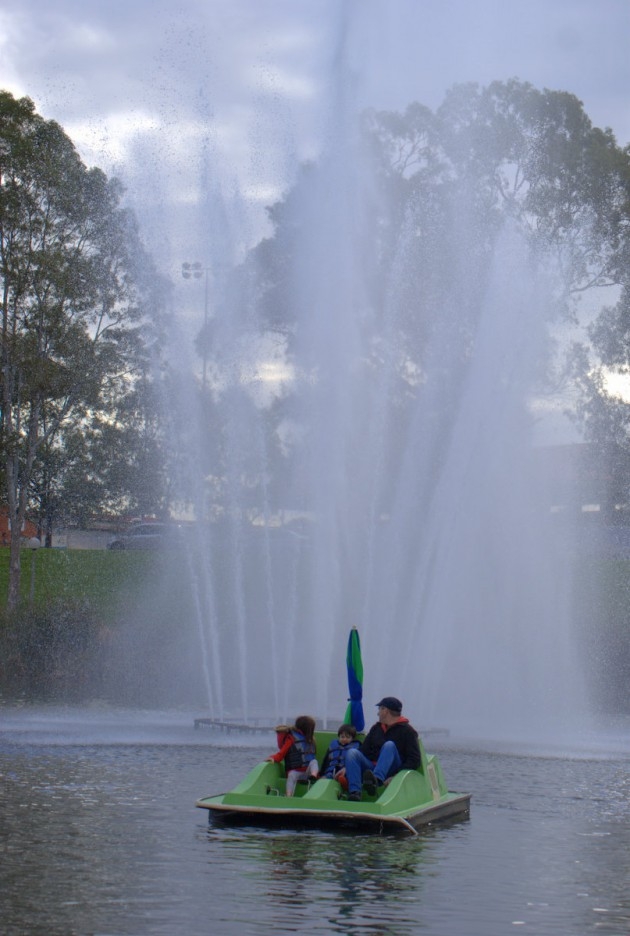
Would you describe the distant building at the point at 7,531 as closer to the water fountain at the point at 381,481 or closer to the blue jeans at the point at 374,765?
the water fountain at the point at 381,481

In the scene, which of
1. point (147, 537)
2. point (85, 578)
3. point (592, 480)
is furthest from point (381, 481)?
point (147, 537)

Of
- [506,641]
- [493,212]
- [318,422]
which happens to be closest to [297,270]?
[318,422]

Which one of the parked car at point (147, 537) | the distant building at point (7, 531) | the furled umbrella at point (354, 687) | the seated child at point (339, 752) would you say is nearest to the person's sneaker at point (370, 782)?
the seated child at point (339, 752)

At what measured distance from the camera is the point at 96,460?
48.1 m

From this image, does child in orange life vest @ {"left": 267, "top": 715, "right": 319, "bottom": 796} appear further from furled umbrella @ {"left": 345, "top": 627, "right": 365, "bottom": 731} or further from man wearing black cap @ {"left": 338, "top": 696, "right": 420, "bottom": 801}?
furled umbrella @ {"left": 345, "top": 627, "right": 365, "bottom": 731}

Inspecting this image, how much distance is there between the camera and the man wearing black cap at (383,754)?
14719 mm

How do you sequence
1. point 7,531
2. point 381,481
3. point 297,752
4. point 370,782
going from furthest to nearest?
point 7,531
point 381,481
point 297,752
point 370,782

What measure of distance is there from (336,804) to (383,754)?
128 cm

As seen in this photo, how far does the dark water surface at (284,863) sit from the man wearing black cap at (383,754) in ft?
2.76

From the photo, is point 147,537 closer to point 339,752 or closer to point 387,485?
point 387,485

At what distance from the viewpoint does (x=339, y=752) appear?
15344mm

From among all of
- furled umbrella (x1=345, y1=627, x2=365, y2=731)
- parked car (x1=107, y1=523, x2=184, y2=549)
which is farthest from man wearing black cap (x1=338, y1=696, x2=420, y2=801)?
parked car (x1=107, y1=523, x2=184, y2=549)

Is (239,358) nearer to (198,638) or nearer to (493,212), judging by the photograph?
(198,638)

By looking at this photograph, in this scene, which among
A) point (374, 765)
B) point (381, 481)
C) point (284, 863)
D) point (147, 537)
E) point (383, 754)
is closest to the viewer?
point (284, 863)
